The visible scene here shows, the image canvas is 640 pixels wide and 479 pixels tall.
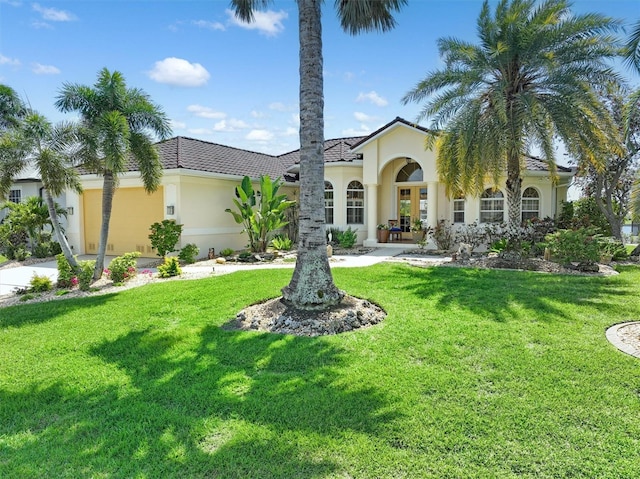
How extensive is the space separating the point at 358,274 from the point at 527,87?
901 centimetres

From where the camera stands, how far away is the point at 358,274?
12.9 m

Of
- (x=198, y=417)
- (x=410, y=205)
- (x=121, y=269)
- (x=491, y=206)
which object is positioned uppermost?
(x=410, y=205)

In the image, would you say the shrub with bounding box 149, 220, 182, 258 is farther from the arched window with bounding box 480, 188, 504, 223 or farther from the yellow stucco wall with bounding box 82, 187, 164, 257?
the arched window with bounding box 480, 188, 504, 223

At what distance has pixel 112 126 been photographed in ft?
36.8

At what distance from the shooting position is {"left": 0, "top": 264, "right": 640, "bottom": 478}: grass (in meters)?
3.81

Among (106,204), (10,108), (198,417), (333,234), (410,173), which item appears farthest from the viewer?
(410,173)

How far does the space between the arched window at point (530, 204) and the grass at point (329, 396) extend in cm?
1202

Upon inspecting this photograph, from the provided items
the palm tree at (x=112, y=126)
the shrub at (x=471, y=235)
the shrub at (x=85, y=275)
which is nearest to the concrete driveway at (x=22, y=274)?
the shrub at (x=85, y=275)

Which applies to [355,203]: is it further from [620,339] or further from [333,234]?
[620,339]

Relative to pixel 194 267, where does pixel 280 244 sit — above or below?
above

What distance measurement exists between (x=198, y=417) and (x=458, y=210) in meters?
18.8

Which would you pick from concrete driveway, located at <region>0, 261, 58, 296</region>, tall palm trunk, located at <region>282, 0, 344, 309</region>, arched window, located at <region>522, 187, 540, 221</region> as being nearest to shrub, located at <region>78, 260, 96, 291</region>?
concrete driveway, located at <region>0, 261, 58, 296</region>

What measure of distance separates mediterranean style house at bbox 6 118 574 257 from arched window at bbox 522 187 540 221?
4cm

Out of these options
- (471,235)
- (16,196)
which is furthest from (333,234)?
(16,196)
